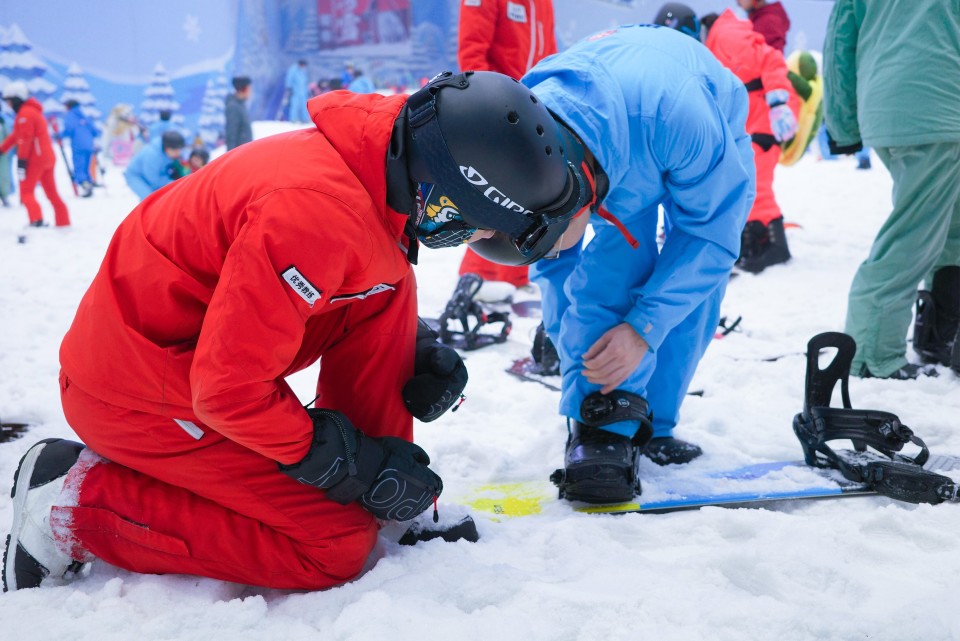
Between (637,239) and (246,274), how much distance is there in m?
1.31

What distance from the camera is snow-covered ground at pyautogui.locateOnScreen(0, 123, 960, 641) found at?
1.39 meters

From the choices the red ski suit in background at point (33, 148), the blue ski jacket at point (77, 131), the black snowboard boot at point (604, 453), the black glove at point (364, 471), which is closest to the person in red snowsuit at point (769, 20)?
the black snowboard boot at point (604, 453)

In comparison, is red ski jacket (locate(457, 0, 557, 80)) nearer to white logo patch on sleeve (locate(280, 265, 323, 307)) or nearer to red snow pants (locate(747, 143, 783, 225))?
red snow pants (locate(747, 143, 783, 225))

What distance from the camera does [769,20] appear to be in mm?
5871

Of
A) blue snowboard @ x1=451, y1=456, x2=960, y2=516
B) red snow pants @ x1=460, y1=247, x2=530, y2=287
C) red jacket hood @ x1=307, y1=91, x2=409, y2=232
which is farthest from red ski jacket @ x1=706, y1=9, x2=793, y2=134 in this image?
red jacket hood @ x1=307, y1=91, x2=409, y2=232

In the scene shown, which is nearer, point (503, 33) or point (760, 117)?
point (503, 33)

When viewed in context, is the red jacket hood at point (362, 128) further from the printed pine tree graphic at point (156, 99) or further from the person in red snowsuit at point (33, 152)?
the printed pine tree graphic at point (156, 99)

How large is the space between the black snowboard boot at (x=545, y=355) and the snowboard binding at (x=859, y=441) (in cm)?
124

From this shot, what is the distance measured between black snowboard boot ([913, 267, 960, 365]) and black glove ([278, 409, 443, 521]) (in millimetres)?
2532

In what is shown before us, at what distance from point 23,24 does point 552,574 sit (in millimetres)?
13315

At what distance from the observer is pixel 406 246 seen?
5.49 ft

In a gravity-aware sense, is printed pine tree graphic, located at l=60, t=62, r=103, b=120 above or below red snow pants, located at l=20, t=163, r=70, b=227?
above

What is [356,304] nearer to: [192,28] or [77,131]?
[77,131]

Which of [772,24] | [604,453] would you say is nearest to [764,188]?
[772,24]
